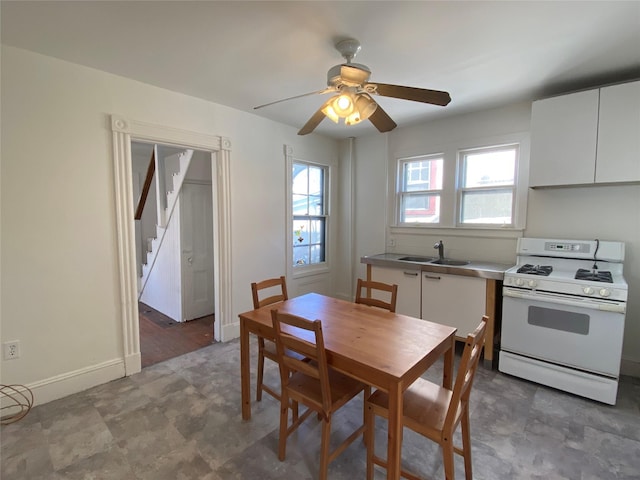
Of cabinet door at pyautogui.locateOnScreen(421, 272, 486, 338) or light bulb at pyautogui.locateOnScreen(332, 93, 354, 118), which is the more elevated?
light bulb at pyautogui.locateOnScreen(332, 93, 354, 118)

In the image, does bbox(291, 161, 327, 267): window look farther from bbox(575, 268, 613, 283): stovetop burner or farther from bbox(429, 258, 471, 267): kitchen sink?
bbox(575, 268, 613, 283): stovetop burner

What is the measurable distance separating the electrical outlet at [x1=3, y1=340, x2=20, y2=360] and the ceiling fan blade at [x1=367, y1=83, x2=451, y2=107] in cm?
290

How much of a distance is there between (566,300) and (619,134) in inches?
52.0

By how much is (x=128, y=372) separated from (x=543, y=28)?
3.87 meters

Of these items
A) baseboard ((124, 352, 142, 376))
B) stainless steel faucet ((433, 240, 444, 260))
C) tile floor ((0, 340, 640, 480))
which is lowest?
tile floor ((0, 340, 640, 480))

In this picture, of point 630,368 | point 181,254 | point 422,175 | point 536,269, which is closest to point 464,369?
point 536,269

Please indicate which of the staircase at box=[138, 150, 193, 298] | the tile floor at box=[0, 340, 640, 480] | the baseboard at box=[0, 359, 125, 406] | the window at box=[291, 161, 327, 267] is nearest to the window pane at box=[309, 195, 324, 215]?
the window at box=[291, 161, 327, 267]

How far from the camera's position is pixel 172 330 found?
3682 millimetres

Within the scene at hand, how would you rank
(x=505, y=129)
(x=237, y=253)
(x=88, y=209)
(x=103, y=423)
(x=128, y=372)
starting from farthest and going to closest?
(x=237, y=253) → (x=505, y=129) → (x=128, y=372) → (x=88, y=209) → (x=103, y=423)

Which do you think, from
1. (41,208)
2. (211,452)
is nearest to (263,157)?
(41,208)

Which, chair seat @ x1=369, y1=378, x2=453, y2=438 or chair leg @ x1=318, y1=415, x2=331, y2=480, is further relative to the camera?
chair leg @ x1=318, y1=415, x2=331, y2=480

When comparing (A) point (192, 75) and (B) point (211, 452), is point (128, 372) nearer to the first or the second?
(B) point (211, 452)

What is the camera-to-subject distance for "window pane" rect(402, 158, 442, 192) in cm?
375

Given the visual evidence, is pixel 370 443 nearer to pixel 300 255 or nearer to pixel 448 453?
pixel 448 453
